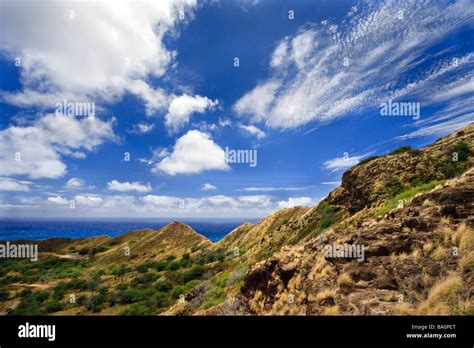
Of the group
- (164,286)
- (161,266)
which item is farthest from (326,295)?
(161,266)

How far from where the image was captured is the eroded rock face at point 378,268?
6176mm

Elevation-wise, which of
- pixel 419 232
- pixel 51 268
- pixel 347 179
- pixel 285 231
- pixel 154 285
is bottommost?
pixel 51 268

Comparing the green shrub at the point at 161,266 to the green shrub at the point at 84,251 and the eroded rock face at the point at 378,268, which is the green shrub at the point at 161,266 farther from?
the green shrub at the point at 84,251

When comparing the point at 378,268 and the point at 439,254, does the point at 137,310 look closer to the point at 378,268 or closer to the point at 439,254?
the point at 378,268

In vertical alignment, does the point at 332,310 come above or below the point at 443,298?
below

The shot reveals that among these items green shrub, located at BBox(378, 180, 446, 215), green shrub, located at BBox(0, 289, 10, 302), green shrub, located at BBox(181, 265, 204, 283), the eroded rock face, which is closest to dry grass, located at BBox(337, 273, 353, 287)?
the eroded rock face

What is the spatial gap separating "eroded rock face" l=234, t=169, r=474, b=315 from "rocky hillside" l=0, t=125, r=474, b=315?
→ 0.03m

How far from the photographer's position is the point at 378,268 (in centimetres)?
717

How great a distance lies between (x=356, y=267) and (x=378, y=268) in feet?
1.86
